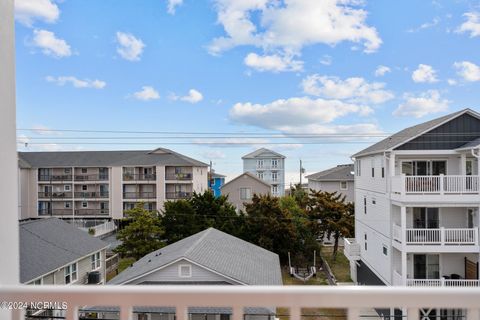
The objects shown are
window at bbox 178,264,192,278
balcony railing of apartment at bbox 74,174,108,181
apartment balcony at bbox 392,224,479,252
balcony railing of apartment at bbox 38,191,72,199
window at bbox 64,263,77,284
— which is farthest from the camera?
apartment balcony at bbox 392,224,479,252

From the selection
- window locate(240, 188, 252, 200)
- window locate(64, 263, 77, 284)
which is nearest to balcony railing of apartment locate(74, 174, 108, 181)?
window locate(64, 263, 77, 284)

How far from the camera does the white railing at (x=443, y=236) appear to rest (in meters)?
4.21

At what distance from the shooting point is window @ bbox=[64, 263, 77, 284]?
2.30 metres

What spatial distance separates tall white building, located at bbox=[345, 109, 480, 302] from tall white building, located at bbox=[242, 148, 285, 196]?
193 centimetres

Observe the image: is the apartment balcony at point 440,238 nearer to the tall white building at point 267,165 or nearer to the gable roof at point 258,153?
the tall white building at point 267,165

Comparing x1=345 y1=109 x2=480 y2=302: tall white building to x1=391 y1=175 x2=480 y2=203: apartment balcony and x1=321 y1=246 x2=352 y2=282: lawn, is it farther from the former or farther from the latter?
x1=321 y1=246 x2=352 y2=282: lawn

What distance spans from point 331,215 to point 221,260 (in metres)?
3.36

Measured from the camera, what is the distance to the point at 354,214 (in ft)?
20.4

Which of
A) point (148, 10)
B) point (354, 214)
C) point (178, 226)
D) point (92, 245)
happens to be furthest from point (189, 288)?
point (354, 214)

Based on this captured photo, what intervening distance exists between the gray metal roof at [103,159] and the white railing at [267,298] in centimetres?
197

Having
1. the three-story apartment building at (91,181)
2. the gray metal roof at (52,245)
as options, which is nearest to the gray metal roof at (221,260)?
the gray metal roof at (52,245)

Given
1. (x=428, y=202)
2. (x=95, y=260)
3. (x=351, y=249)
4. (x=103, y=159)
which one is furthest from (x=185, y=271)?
(x=351, y=249)

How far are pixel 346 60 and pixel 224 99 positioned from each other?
35.7 inches

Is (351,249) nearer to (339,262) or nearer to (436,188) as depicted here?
(339,262)
